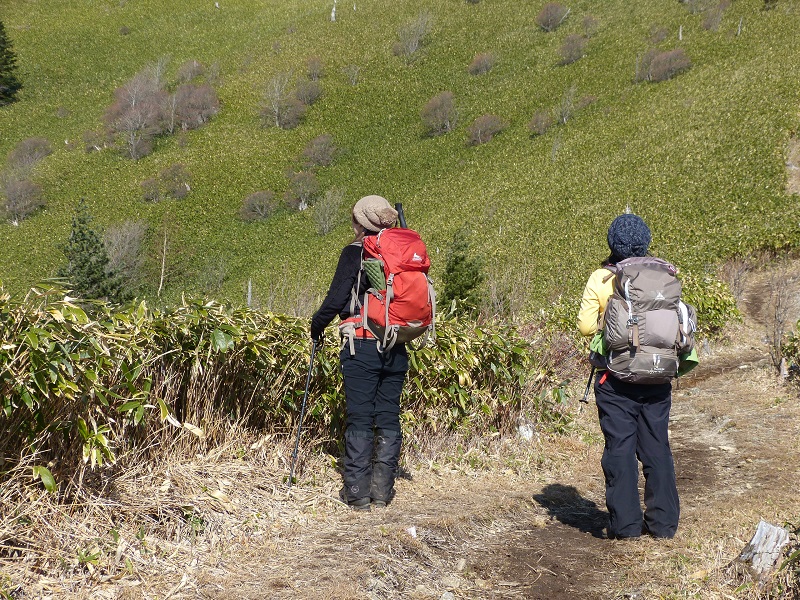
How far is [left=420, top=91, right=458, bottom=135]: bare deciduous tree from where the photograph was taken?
170 feet

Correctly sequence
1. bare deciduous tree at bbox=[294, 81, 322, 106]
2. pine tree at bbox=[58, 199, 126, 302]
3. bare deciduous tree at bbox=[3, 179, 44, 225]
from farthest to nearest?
bare deciduous tree at bbox=[294, 81, 322, 106] < bare deciduous tree at bbox=[3, 179, 44, 225] < pine tree at bbox=[58, 199, 126, 302]

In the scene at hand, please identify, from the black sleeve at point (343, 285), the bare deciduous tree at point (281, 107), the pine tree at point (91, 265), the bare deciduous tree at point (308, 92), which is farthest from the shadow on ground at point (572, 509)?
the bare deciduous tree at point (308, 92)

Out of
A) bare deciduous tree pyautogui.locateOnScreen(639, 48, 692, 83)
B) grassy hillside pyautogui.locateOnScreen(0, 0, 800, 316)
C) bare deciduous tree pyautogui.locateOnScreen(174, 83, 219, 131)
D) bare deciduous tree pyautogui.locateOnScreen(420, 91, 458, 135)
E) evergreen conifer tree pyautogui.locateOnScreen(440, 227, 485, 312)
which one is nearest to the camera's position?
evergreen conifer tree pyautogui.locateOnScreen(440, 227, 485, 312)

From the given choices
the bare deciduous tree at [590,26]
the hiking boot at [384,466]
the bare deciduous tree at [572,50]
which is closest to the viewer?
the hiking boot at [384,466]

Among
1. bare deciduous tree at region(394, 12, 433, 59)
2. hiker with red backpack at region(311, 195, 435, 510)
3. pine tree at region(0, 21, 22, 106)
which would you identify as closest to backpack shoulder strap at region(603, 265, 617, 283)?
hiker with red backpack at region(311, 195, 435, 510)

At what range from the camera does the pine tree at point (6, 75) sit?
62062mm

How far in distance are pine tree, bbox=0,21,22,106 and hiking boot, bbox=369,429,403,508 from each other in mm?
71098

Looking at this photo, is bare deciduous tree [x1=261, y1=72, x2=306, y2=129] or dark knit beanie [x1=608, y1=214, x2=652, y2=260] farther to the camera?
bare deciduous tree [x1=261, y1=72, x2=306, y2=129]

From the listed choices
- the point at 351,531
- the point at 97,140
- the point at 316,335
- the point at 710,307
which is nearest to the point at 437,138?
the point at 97,140

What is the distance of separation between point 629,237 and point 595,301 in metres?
0.40

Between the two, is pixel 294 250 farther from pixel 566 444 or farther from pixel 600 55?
pixel 566 444

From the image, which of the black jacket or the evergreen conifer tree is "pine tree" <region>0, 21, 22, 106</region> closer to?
the evergreen conifer tree

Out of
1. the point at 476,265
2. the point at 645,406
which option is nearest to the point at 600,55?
the point at 476,265

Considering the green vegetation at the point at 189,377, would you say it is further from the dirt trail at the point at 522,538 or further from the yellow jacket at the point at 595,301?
the yellow jacket at the point at 595,301
